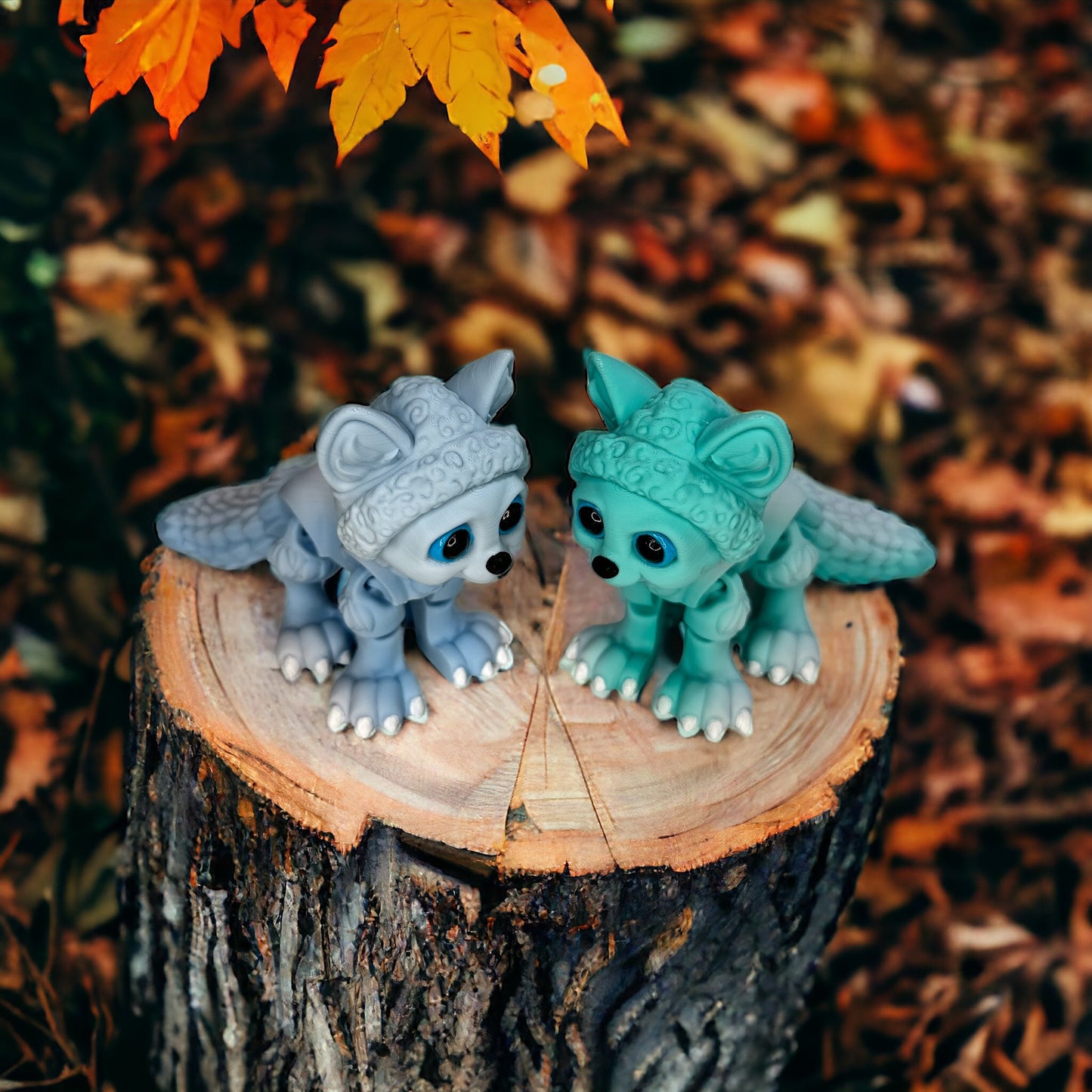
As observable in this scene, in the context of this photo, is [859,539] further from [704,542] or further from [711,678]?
[704,542]

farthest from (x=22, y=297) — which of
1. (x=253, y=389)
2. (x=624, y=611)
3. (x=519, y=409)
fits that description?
(x=624, y=611)

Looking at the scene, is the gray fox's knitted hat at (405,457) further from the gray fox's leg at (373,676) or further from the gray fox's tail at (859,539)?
the gray fox's tail at (859,539)

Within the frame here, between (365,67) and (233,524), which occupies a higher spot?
(365,67)

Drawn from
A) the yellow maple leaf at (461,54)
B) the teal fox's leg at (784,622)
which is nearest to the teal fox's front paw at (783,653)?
the teal fox's leg at (784,622)

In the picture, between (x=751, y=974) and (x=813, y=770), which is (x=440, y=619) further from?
(x=751, y=974)

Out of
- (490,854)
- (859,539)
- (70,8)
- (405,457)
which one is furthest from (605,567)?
(70,8)
